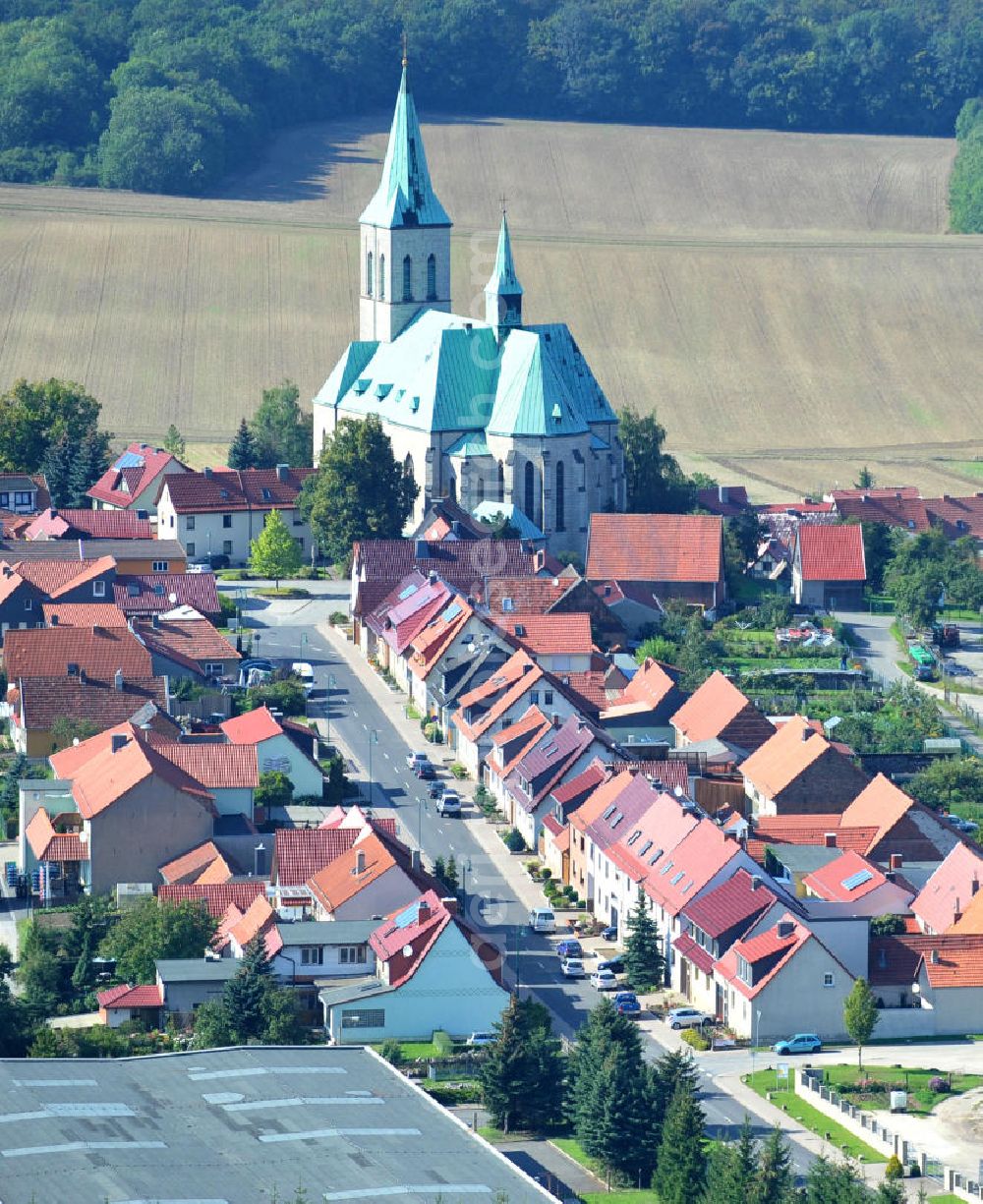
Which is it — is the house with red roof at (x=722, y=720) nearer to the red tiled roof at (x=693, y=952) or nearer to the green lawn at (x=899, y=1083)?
the red tiled roof at (x=693, y=952)

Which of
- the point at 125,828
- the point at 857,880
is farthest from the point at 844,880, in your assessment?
the point at 125,828

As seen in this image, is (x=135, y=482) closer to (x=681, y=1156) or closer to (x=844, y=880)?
(x=844, y=880)

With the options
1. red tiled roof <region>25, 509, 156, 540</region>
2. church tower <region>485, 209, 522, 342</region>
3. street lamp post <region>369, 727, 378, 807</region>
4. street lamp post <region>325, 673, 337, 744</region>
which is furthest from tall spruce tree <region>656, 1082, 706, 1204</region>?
church tower <region>485, 209, 522, 342</region>

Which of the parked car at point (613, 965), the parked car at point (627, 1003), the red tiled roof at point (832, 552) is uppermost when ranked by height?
the red tiled roof at point (832, 552)

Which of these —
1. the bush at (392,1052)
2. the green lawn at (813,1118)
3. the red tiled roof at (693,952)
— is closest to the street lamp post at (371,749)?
the red tiled roof at (693,952)

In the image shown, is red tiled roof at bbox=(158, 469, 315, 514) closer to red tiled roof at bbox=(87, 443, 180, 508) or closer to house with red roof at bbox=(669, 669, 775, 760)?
red tiled roof at bbox=(87, 443, 180, 508)

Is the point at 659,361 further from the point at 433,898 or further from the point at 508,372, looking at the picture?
the point at 433,898
